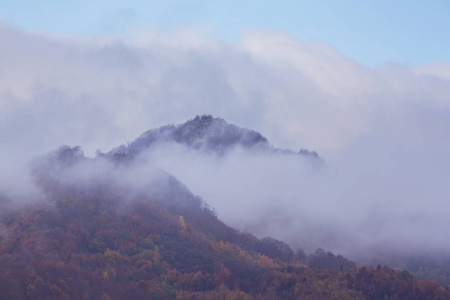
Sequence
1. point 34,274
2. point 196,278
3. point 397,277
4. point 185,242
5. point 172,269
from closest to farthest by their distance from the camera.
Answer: point 34,274 → point 397,277 → point 196,278 → point 172,269 → point 185,242

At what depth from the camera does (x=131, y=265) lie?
153 metres

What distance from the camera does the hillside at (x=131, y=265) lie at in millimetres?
118312

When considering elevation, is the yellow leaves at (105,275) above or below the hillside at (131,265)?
below

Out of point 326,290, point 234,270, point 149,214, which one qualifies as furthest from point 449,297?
point 149,214

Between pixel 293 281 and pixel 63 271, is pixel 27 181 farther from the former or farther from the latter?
pixel 293 281

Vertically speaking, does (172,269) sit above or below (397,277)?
below

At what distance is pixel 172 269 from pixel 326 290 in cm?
4930

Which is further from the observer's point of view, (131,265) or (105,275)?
(131,265)

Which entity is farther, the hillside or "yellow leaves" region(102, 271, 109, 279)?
"yellow leaves" region(102, 271, 109, 279)

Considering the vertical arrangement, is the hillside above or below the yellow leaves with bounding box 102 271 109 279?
above

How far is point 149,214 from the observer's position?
19800cm

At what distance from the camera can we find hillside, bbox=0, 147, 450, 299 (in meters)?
118

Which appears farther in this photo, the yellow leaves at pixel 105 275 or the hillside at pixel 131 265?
the yellow leaves at pixel 105 275

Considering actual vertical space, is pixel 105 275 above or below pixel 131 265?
below
